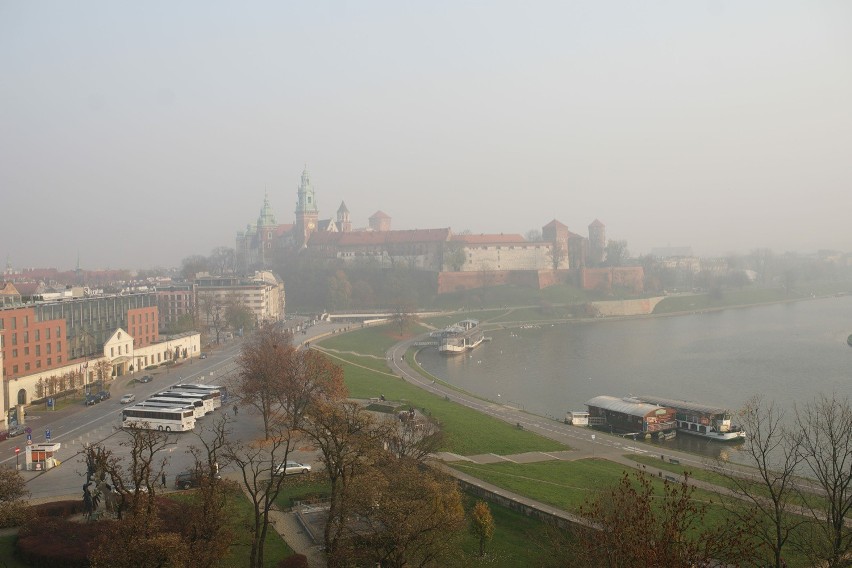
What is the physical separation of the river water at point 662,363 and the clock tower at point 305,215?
3472 centimetres

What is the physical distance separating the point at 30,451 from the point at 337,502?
8347 millimetres

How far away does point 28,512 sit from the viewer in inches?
429

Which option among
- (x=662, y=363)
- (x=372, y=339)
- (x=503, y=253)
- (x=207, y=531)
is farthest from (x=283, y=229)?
(x=207, y=531)

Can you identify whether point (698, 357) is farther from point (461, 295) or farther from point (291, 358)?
point (461, 295)

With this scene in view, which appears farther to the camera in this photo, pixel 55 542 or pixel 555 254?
pixel 555 254

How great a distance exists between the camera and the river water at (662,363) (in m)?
27.5

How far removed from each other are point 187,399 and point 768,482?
638 inches

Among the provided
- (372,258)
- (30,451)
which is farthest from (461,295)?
(30,451)

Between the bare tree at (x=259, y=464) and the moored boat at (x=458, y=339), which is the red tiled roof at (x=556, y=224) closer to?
the moored boat at (x=458, y=339)

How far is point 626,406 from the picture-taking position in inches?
891

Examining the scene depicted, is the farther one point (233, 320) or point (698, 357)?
point (233, 320)

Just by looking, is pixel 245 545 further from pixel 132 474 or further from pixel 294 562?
pixel 132 474

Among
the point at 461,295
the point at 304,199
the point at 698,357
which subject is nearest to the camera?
the point at 698,357

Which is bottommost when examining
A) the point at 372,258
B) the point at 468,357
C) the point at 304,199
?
the point at 468,357
